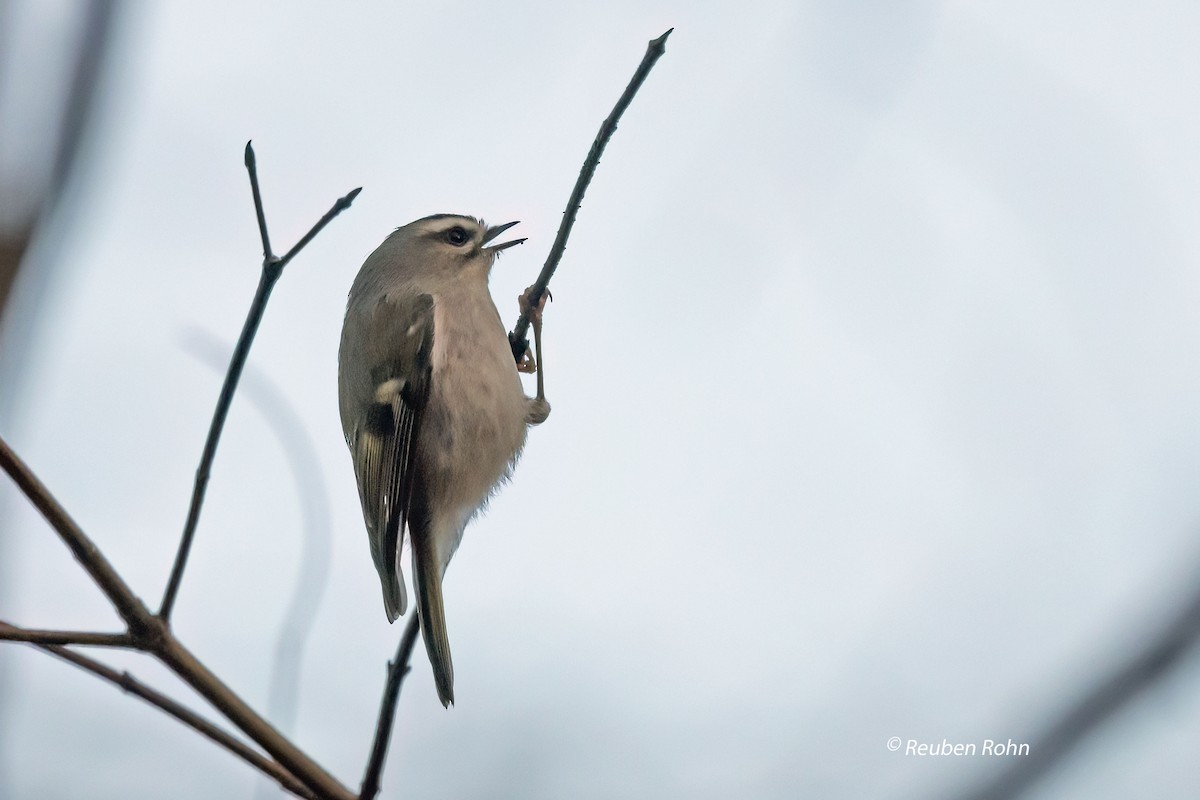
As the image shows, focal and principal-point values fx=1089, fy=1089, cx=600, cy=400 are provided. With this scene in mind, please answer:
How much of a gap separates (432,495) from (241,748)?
1116 millimetres

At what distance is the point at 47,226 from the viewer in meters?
1.22

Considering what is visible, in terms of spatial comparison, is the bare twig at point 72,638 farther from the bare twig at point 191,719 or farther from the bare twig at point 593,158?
the bare twig at point 593,158

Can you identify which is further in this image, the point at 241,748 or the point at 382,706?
the point at 382,706

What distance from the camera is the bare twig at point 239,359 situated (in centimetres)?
110

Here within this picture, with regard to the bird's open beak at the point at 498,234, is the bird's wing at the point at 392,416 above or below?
below

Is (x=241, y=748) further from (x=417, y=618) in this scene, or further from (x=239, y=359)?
(x=239, y=359)

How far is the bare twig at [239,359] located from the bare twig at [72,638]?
4 cm

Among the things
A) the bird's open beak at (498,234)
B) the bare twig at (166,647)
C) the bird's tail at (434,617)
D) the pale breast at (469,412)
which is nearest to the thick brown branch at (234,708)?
the bare twig at (166,647)

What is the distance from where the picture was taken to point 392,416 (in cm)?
218

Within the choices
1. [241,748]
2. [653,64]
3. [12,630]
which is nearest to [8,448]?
[12,630]

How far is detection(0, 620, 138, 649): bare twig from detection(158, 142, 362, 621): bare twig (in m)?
0.04

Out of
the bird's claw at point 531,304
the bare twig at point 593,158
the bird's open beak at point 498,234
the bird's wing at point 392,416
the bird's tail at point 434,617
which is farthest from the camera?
the bird's open beak at point 498,234

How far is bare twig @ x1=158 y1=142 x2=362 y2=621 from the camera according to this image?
1.10 metres

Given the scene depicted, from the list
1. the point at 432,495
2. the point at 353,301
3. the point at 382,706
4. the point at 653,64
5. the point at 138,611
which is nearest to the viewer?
the point at 138,611
